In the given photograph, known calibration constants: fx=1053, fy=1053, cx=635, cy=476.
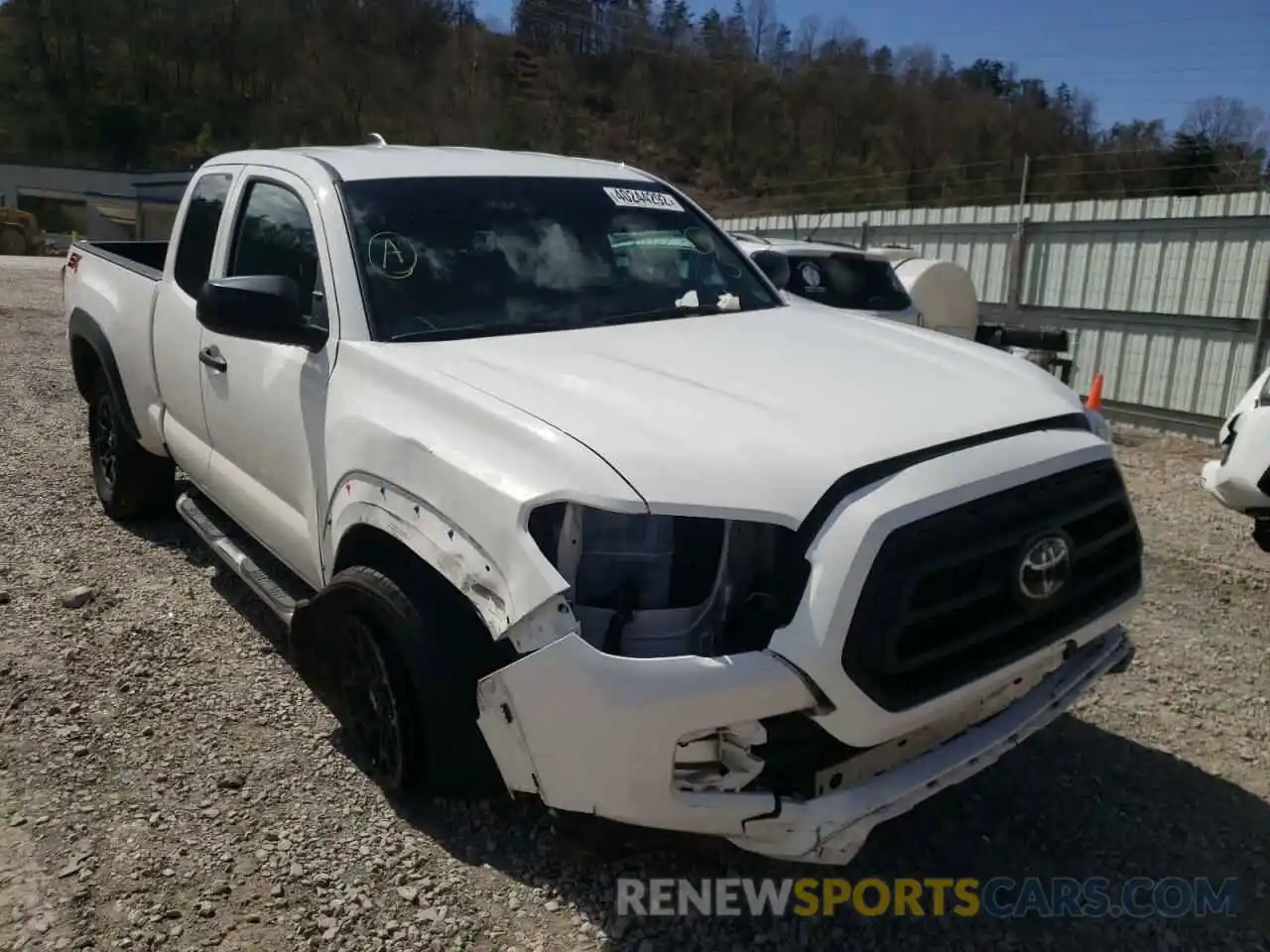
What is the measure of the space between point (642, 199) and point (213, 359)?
5.86 ft

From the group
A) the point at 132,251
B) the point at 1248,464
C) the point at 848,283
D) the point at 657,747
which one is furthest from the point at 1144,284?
the point at 657,747

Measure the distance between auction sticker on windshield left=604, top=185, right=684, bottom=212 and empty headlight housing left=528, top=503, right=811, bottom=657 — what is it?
6.66 ft

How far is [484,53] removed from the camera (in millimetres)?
86500

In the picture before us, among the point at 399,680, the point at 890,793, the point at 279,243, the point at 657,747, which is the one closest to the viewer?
the point at 657,747

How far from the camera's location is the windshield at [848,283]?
29.5ft

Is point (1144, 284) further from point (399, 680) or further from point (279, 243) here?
point (399, 680)

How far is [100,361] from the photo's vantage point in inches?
213

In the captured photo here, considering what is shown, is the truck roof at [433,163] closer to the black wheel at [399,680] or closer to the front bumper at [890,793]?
the black wheel at [399,680]

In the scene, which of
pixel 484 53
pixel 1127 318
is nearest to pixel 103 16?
pixel 484 53

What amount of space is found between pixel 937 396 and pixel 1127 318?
33.1 ft

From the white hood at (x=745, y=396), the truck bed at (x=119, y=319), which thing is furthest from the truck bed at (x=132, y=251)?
the white hood at (x=745, y=396)

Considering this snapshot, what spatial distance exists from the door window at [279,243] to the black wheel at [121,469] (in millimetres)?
1646

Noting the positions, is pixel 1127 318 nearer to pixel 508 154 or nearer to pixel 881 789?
pixel 508 154

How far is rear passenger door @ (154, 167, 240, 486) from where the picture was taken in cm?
434
